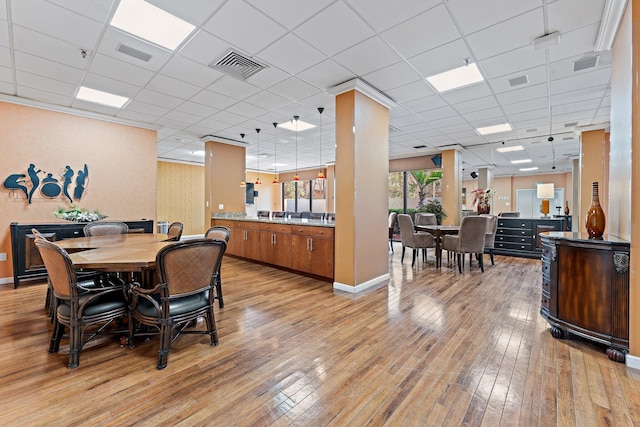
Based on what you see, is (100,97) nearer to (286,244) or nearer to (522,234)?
(286,244)

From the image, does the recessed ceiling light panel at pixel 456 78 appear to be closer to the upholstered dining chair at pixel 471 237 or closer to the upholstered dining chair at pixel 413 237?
the upholstered dining chair at pixel 471 237

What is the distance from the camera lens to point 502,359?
88.9 inches

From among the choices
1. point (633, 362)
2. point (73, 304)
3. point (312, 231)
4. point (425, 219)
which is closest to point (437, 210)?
point (425, 219)

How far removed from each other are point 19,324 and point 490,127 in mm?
8025

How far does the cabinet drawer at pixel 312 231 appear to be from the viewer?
4.39 m

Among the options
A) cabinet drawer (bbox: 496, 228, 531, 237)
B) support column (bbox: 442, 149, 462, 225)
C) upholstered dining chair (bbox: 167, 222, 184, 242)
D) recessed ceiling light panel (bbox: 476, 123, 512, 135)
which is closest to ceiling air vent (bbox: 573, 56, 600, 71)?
recessed ceiling light panel (bbox: 476, 123, 512, 135)

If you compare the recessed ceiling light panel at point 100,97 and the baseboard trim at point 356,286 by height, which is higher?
the recessed ceiling light panel at point 100,97

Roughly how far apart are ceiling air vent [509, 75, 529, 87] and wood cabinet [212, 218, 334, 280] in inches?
128

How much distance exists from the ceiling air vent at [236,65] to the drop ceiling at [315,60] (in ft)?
0.20

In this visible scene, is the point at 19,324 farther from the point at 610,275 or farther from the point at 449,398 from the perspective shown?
the point at 610,275

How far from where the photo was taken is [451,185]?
7.91 metres

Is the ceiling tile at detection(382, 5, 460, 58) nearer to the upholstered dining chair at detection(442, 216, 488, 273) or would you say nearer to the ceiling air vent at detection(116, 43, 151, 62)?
the ceiling air vent at detection(116, 43, 151, 62)

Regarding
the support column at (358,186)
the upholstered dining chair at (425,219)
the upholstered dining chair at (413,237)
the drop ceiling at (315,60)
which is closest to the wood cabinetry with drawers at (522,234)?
the upholstered dining chair at (425,219)

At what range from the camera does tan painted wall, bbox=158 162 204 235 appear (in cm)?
986
